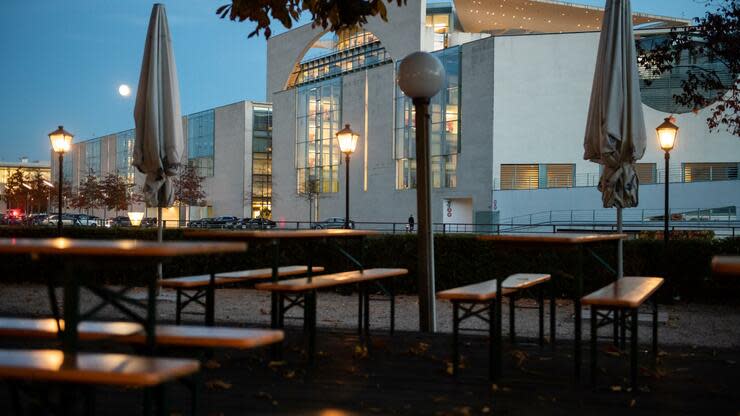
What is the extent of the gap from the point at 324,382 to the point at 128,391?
145cm

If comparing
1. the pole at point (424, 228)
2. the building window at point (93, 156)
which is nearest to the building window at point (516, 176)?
the pole at point (424, 228)

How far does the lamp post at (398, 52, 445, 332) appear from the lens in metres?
8.27

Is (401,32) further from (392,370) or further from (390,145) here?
(392,370)

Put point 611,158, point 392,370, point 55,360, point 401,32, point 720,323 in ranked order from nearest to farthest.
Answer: point 55,360 → point 392,370 → point 611,158 → point 720,323 → point 401,32

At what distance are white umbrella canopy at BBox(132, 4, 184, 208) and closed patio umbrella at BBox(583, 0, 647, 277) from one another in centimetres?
617

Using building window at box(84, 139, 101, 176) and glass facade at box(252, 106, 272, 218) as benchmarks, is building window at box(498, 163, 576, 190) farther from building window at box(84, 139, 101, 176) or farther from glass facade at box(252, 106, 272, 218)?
building window at box(84, 139, 101, 176)

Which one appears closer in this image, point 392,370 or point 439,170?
point 392,370

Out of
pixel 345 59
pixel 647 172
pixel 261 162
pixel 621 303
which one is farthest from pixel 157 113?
pixel 261 162

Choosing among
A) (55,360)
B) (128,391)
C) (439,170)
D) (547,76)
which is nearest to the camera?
(55,360)

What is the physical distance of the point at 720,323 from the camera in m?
10.4

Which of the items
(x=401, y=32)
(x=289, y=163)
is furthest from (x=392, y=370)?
(x=289, y=163)

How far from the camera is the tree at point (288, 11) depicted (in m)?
6.94

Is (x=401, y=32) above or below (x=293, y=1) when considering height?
above

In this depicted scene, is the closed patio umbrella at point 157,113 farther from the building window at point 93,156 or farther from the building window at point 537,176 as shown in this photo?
the building window at point 93,156
